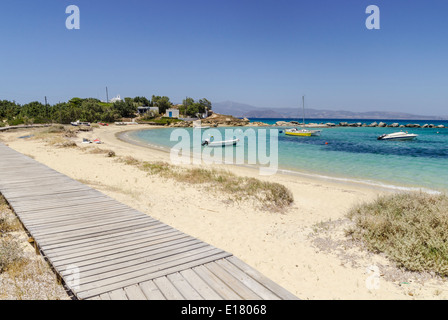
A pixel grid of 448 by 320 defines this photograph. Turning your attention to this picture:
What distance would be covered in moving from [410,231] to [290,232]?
3.00 m

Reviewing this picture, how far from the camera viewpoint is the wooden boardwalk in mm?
3889

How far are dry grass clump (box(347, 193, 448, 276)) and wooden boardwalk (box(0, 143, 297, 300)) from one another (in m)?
3.77

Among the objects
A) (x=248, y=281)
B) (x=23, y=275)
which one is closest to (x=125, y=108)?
(x=23, y=275)

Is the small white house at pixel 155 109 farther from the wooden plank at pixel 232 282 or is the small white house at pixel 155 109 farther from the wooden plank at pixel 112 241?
the wooden plank at pixel 232 282

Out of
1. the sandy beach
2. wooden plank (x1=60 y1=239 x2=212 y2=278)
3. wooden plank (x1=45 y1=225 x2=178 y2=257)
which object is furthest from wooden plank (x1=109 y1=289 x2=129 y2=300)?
the sandy beach

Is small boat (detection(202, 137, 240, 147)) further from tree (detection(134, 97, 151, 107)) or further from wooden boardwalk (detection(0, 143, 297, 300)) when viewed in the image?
tree (detection(134, 97, 151, 107))

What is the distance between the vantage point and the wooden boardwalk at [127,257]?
153 inches

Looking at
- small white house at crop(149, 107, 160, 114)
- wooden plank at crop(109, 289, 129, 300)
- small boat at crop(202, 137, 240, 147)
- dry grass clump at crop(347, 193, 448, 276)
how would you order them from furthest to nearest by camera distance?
small white house at crop(149, 107, 160, 114) < small boat at crop(202, 137, 240, 147) < dry grass clump at crop(347, 193, 448, 276) < wooden plank at crop(109, 289, 129, 300)

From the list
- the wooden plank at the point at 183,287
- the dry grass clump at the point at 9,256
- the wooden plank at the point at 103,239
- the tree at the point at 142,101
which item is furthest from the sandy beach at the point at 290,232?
the tree at the point at 142,101

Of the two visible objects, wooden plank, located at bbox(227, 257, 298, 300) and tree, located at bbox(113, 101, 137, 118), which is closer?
wooden plank, located at bbox(227, 257, 298, 300)

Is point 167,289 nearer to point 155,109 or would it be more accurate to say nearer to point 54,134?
point 54,134

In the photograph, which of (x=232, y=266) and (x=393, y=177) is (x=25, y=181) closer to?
(x=232, y=266)

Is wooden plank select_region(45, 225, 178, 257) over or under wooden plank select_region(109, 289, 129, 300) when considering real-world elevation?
over

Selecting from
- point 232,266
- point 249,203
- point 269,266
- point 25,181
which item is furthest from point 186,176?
point 232,266
